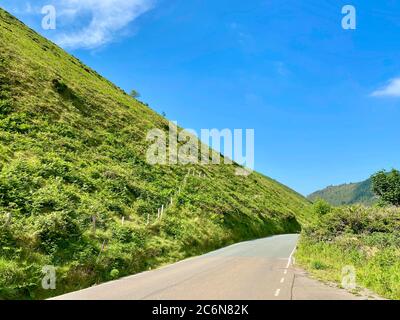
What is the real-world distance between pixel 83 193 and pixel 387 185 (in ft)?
303

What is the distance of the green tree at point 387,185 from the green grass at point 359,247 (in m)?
77.5

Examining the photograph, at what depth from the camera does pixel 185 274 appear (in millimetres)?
19969

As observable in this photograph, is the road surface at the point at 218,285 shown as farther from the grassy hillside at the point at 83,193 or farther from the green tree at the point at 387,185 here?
the green tree at the point at 387,185

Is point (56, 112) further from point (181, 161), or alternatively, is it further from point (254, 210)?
point (254, 210)

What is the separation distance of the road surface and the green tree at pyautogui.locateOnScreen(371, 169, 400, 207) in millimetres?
89231

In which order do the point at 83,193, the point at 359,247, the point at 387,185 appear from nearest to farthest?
the point at 359,247 → the point at 83,193 → the point at 387,185

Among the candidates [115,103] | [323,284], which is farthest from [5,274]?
[115,103]

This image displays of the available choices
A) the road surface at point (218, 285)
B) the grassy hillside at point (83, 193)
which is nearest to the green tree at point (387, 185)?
the grassy hillside at point (83, 193)

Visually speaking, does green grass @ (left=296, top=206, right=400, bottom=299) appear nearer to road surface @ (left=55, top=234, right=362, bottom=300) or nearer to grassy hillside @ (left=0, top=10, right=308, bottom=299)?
road surface @ (left=55, top=234, right=362, bottom=300)

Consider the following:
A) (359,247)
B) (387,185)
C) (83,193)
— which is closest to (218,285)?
(359,247)

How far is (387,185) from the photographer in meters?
104

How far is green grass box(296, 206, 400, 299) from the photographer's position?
1712 cm

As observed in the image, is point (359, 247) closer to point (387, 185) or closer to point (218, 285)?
point (218, 285)

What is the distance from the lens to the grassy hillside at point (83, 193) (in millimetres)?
19156
